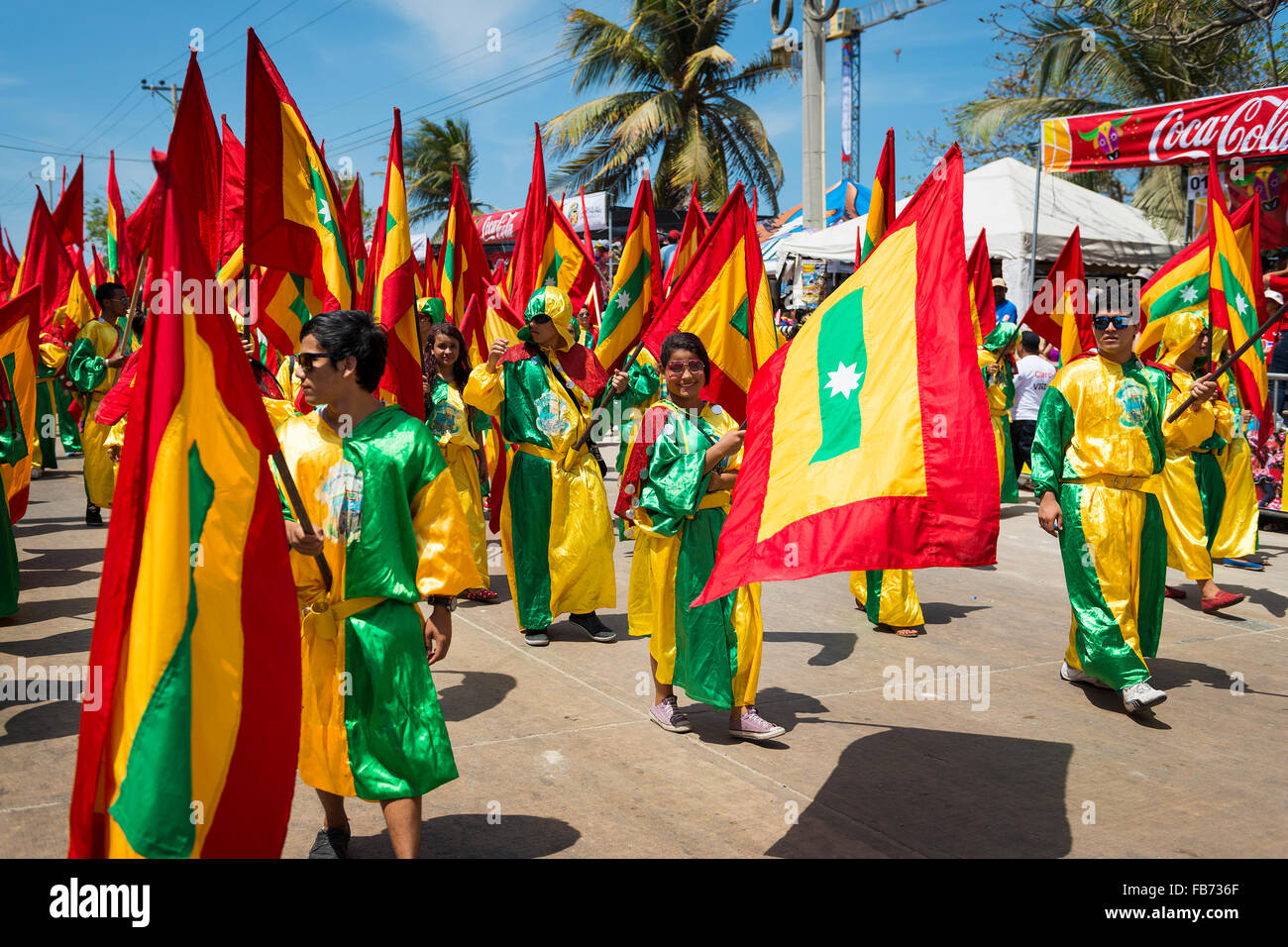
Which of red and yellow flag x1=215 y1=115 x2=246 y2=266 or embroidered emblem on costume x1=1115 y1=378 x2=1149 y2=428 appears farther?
red and yellow flag x1=215 y1=115 x2=246 y2=266

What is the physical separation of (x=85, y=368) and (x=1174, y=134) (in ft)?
34.3

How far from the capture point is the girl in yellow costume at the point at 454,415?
696cm

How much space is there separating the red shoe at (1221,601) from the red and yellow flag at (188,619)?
609 centimetres

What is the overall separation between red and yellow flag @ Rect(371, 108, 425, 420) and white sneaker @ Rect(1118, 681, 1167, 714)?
3.31 m

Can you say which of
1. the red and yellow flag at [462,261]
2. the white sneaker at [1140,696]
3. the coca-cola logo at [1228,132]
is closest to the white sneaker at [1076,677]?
the white sneaker at [1140,696]

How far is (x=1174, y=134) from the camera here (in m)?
11.1

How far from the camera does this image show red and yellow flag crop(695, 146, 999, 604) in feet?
10.5

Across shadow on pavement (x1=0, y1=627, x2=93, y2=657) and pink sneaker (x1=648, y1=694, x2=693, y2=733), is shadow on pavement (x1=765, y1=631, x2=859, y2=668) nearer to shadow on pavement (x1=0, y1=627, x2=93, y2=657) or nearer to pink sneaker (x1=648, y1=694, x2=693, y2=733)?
pink sneaker (x1=648, y1=694, x2=693, y2=733)

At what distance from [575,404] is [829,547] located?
3.44 meters

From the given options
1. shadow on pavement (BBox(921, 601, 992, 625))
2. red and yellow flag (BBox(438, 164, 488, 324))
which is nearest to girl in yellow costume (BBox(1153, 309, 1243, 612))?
shadow on pavement (BBox(921, 601, 992, 625))

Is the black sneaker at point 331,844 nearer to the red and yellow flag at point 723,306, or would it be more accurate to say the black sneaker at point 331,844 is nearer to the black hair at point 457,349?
the red and yellow flag at point 723,306
